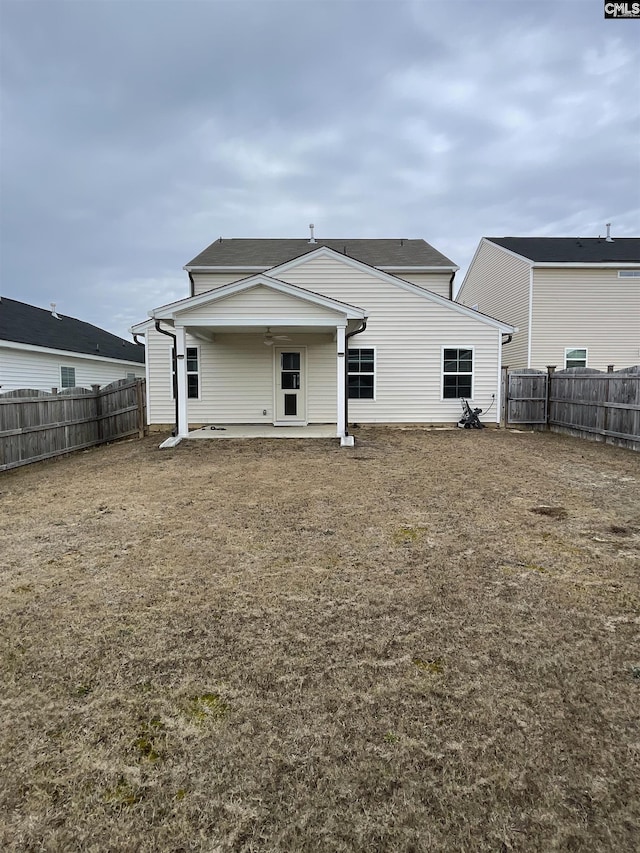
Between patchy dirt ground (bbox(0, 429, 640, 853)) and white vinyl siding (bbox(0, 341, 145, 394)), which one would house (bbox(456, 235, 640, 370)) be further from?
white vinyl siding (bbox(0, 341, 145, 394))

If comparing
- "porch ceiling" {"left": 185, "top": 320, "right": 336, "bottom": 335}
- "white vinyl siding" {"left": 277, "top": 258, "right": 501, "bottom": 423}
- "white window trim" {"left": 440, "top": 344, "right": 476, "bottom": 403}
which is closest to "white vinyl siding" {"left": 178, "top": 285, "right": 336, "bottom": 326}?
"porch ceiling" {"left": 185, "top": 320, "right": 336, "bottom": 335}

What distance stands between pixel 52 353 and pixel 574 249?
796 inches

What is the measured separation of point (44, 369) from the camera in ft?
55.0

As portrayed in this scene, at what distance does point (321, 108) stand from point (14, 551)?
16.6 meters

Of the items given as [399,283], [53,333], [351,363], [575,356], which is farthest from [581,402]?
[53,333]

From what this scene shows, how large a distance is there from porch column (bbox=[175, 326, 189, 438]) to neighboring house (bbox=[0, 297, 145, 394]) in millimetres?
7765

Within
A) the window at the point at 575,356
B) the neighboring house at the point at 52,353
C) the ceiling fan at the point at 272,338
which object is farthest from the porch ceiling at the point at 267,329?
the window at the point at 575,356

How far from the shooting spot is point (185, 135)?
15.6m

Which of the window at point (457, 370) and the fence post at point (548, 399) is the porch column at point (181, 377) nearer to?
the window at point (457, 370)

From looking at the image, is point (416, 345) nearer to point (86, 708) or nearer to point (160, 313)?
point (160, 313)

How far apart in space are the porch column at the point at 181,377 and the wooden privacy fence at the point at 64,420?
219 cm

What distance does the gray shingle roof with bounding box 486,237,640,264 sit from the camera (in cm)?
1683

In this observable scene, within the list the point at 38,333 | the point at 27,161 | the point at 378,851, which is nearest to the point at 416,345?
the point at 378,851

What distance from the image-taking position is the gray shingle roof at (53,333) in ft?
52.4
